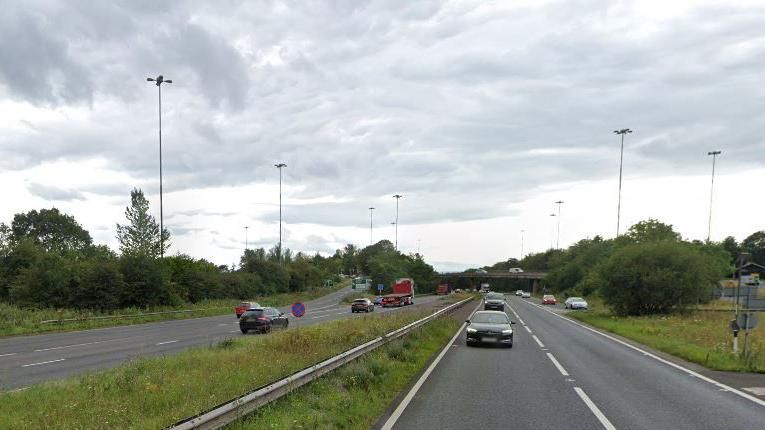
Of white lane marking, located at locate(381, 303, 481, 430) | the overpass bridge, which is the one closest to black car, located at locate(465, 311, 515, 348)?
white lane marking, located at locate(381, 303, 481, 430)

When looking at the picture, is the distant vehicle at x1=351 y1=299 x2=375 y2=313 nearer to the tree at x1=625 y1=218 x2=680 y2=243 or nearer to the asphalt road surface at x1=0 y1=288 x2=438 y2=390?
the asphalt road surface at x1=0 y1=288 x2=438 y2=390

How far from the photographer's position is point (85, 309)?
42625 millimetres

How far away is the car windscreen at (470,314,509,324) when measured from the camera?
22.9 meters

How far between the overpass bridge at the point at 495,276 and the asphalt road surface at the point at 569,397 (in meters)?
132

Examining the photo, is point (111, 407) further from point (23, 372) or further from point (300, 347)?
point (23, 372)

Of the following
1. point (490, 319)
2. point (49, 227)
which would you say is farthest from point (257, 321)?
point (49, 227)

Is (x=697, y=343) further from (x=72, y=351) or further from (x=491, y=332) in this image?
(x=72, y=351)

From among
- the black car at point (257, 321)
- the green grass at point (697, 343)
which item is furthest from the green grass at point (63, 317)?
the green grass at point (697, 343)

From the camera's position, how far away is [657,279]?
4472 centimetres

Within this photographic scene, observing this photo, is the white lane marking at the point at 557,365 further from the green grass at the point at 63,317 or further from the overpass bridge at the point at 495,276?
the overpass bridge at the point at 495,276

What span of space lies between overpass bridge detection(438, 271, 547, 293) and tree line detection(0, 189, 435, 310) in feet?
185

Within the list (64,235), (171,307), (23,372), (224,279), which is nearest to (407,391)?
(23,372)

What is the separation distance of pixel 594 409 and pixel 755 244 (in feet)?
546

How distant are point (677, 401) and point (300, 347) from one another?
9.18m
